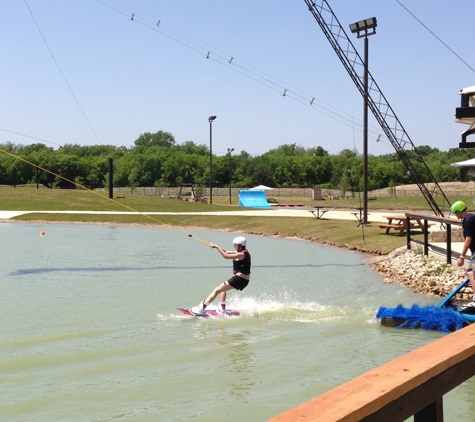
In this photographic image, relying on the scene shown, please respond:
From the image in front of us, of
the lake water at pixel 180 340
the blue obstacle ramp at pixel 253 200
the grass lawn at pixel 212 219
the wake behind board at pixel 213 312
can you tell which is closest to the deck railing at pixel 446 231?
the lake water at pixel 180 340

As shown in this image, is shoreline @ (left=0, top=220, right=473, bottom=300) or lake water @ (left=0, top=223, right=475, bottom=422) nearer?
lake water @ (left=0, top=223, right=475, bottom=422)

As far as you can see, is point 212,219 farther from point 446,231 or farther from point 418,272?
point 418,272

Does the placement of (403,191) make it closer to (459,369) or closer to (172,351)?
(172,351)

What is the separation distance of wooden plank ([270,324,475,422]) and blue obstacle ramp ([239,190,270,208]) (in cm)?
6820

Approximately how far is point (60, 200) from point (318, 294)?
45.7 metres

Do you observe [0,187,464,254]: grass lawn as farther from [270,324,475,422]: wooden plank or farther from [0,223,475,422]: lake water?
[270,324,475,422]: wooden plank

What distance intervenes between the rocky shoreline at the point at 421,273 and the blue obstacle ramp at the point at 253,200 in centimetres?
4868

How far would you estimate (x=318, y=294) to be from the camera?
18.0m

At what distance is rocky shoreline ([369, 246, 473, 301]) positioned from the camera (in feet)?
56.9

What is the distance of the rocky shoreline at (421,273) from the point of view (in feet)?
56.9

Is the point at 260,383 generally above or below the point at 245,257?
below

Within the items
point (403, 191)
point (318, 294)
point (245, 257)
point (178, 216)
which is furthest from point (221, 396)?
point (403, 191)

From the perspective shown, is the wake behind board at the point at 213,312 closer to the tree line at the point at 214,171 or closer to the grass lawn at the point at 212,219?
the grass lawn at the point at 212,219

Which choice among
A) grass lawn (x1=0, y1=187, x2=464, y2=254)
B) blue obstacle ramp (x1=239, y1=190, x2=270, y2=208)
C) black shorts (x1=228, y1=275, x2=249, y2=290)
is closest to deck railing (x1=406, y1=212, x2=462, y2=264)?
grass lawn (x1=0, y1=187, x2=464, y2=254)
